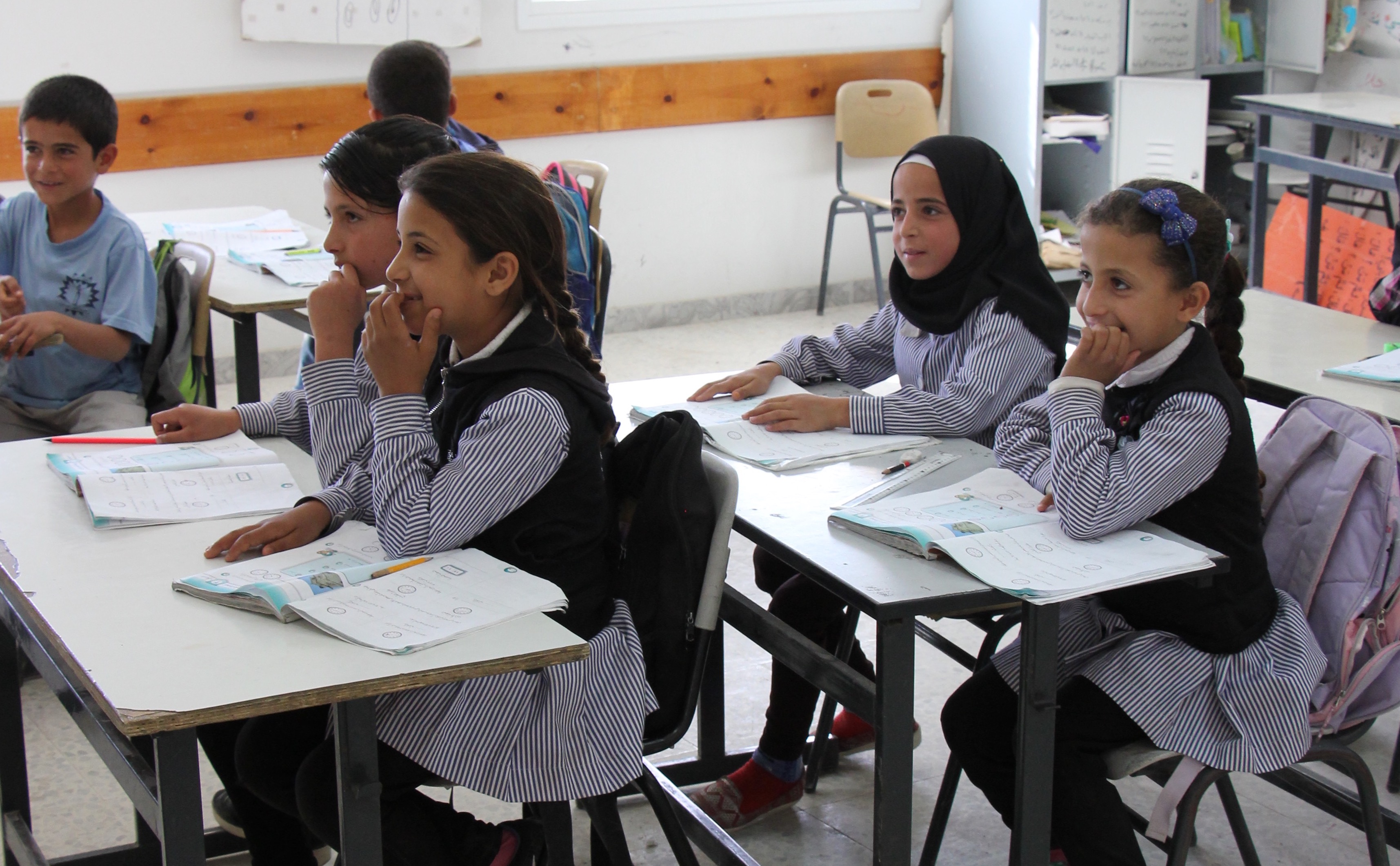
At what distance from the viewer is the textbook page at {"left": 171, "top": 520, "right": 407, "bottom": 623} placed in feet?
4.22

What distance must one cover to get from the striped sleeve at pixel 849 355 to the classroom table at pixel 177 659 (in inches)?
40.6

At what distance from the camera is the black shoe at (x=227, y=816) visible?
2.06 m

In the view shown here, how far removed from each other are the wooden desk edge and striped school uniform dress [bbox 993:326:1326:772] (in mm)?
671

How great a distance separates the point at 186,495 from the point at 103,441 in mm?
299

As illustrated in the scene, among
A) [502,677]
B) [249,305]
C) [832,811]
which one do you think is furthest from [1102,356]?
[249,305]

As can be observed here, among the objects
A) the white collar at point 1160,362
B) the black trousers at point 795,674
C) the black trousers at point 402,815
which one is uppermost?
the white collar at point 1160,362

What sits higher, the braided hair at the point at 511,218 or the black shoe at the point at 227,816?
the braided hair at the point at 511,218

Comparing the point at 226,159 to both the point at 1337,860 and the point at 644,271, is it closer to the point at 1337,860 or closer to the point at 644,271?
the point at 644,271

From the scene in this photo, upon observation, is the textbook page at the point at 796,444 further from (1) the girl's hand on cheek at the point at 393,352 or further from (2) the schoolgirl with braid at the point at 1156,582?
(1) the girl's hand on cheek at the point at 393,352

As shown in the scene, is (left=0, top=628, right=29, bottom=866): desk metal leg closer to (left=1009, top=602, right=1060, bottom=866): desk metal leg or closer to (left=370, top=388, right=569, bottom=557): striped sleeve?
(left=370, top=388, right=569, bottom=557): striped sleeve

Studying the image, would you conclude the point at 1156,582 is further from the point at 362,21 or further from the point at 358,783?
the point at 362,21

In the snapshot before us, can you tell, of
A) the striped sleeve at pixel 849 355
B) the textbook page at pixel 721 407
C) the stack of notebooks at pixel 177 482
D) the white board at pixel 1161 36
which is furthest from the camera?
the white board at pixel 1161 36

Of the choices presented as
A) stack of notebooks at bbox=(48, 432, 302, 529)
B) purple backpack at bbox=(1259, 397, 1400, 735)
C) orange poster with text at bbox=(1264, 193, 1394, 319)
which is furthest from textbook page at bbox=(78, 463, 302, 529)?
orange poster with text at bbox=(1264, 193, 1394, 319)

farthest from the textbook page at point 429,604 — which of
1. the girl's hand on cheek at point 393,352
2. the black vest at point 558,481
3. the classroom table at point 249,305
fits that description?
the classroom table at point 249,305
